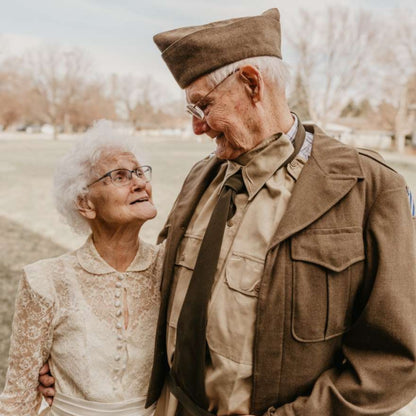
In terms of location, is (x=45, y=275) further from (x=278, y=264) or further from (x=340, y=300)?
(x=340, y=300)

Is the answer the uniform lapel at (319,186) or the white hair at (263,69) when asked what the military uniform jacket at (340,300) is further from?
the white hair at (263,69)

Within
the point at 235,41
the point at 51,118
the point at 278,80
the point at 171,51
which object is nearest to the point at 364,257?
the point at 278,80

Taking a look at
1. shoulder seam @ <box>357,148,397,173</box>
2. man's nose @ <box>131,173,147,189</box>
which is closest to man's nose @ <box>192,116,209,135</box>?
man's nose @ <box>131,173,147,189</box>

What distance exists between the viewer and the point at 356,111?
265 ft

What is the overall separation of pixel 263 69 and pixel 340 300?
0.98 meters

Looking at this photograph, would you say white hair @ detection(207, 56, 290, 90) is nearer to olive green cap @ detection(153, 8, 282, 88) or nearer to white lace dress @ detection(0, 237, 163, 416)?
olive green cap @ detection(153, 8, 282, 88)

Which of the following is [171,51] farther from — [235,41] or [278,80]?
[278,80]

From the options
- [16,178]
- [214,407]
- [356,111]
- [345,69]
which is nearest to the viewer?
[214,407]

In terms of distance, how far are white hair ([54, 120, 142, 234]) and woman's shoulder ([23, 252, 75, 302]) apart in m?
0.30

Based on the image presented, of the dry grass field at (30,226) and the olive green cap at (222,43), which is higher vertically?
the olive green cap at (222,43)

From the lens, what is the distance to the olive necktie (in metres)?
1.67

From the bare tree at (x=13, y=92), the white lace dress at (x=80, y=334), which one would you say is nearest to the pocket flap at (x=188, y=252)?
the white lace dress at (x=80, y=334)

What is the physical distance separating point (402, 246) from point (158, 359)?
1.18 metres

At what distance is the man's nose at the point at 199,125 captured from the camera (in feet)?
6.27
